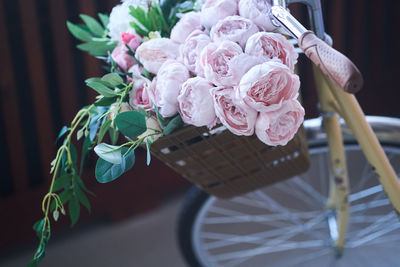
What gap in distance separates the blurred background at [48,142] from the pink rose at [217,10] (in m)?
1.05

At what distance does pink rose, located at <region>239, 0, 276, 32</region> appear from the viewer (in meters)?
0.60

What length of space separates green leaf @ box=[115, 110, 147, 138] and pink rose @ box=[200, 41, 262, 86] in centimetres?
12

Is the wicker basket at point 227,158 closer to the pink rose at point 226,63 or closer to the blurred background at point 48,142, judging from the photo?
the pink rose at point 226,63

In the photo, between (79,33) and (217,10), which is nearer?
(217,10)

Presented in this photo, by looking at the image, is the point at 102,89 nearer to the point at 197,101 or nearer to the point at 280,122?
the point at 197,101

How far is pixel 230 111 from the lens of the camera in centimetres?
57

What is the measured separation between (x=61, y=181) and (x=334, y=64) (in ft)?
1.59

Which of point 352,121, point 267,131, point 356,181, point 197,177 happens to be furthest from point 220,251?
point 267,131

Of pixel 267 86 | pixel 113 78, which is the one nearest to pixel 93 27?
pixel 113 78

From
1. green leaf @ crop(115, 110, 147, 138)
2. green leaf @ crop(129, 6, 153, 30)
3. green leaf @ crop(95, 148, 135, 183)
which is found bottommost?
green leaf @ crop(95, 148, 135, 183)

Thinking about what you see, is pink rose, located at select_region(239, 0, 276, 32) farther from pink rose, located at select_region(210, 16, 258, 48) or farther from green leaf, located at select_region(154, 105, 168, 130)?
green leaf, located at select_region(154, 105, 168, 130)

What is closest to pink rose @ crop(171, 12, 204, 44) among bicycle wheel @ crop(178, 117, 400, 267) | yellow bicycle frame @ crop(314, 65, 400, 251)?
yellow bicycle frame @ crop(314, 65, 400, 251)

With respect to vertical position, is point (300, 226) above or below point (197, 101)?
below

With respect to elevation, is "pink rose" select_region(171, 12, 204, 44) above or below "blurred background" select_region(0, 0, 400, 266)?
above
